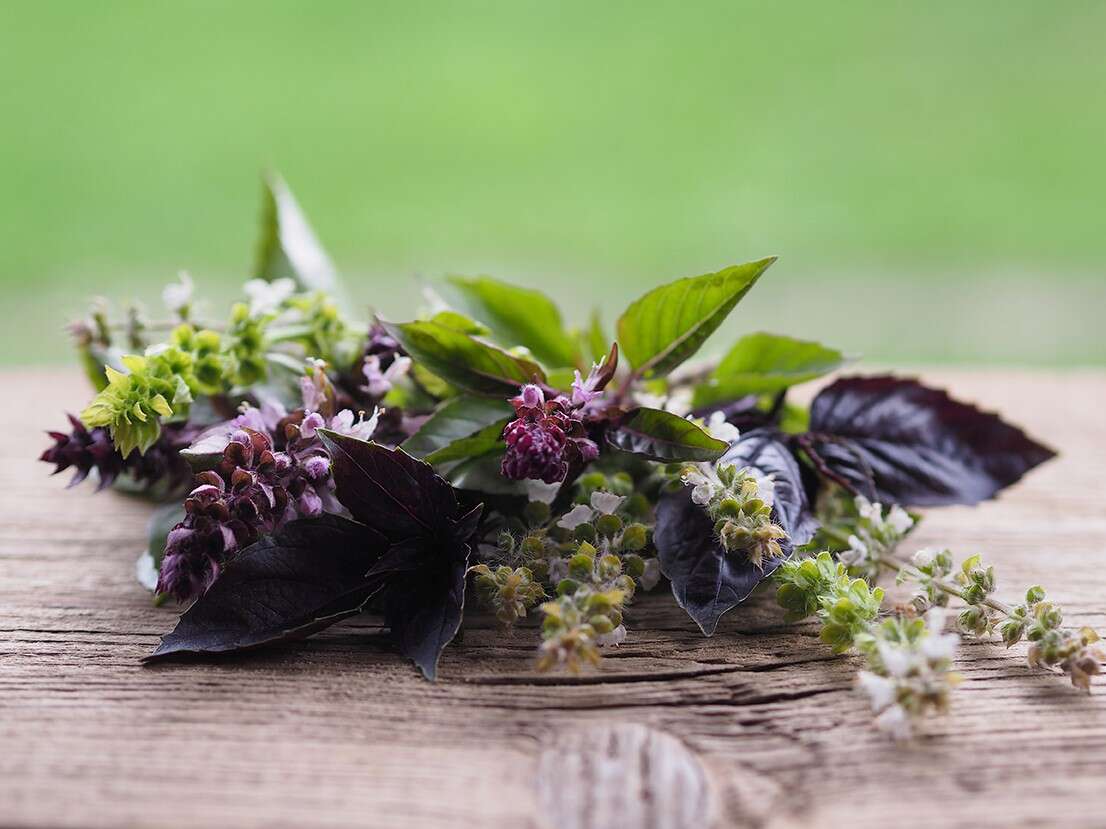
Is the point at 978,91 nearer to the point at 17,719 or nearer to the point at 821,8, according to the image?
the point at 821,8

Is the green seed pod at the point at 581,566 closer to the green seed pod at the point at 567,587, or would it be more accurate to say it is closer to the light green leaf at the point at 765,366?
the green seed pod at the point at 567,587

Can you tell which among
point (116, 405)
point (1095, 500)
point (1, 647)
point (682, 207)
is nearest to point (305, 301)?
point (116, 405)

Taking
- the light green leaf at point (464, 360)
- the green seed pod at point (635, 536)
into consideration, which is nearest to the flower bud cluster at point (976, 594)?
the green seed pod at point (635, 536)

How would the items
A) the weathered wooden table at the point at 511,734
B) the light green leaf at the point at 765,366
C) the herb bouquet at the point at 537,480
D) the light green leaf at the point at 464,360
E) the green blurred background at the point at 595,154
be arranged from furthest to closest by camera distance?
1. the green blurred background at the point at 595,154
2. the light green leaf at the point at 765,366
3. the light green leaf at the point at 464,360
4. the herb bouquet at the point at 537,480
5. the weathered wooden table at the point at 511,734

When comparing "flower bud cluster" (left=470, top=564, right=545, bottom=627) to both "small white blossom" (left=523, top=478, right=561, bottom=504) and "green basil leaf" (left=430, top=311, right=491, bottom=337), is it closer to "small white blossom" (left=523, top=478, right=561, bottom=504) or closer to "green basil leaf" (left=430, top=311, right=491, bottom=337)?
"small white blossom" (left=523, top=478, right=561, bottom=504)

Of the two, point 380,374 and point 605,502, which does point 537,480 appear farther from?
point 380,374

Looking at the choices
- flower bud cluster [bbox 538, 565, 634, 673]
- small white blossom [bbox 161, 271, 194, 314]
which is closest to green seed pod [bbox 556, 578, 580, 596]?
flower bud cluster [bbox 538, 565, 634, 673]
